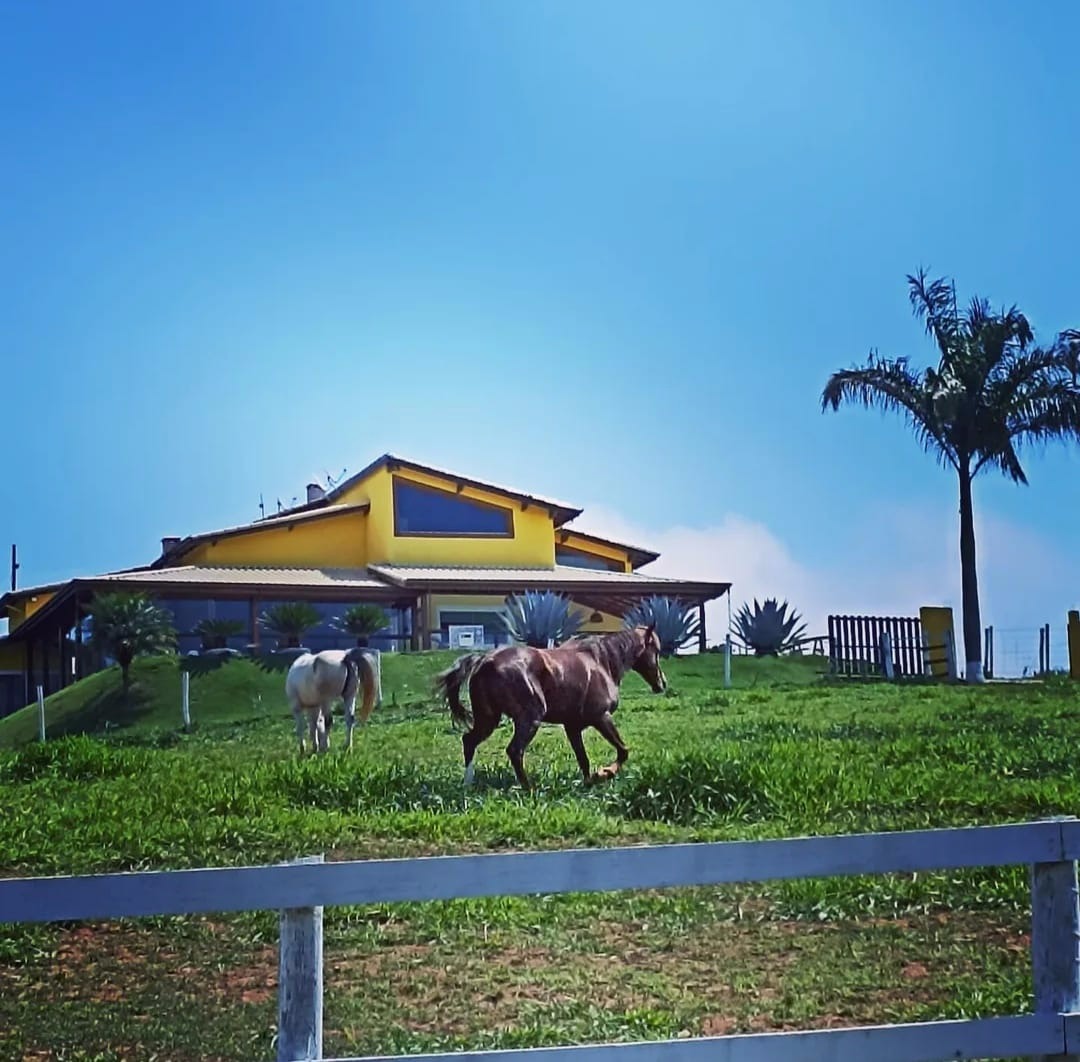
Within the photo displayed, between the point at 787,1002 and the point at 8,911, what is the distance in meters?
2.44

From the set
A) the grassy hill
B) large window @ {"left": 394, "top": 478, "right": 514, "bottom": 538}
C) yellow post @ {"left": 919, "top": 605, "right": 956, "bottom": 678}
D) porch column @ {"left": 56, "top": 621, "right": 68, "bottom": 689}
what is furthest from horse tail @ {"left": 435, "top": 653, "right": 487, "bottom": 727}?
yellow post @ {"left": 919, "top": 605, "right": 956, "bottom": 678}

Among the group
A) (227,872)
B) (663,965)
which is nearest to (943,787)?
(663,965)

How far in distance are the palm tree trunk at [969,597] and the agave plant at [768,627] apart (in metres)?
0.88

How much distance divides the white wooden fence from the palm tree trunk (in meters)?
4.56

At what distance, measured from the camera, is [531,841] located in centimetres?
537

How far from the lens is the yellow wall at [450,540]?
6.84 m

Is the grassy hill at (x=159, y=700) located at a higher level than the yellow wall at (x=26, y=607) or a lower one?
lower

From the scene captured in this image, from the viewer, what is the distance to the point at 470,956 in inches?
171

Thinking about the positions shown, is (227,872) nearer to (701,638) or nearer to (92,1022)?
(92,1022)

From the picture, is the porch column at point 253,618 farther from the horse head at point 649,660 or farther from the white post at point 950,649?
the white post at point 950,649

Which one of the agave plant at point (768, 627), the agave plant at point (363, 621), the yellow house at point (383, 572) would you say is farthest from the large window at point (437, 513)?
the agave plant at point (768, 627)

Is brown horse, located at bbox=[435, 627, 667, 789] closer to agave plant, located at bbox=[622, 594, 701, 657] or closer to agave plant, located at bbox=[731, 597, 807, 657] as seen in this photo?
agave plant, located at bbox=[622, 594, 701, 657]

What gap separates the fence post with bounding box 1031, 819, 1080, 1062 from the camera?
2.80 m

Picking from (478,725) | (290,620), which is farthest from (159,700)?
(478,725)
